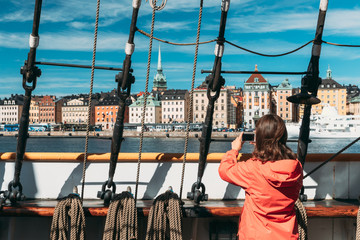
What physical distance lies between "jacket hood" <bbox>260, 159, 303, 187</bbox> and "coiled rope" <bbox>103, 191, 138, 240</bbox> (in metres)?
1.36

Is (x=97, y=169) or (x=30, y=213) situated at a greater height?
(x=97, y=169)

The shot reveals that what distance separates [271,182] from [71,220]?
1737 millimetres

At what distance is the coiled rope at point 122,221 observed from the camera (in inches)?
120

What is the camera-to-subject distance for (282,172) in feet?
6.68

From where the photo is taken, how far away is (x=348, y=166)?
12.9 ft

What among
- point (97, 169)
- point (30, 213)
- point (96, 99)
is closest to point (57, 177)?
point (97, 169)

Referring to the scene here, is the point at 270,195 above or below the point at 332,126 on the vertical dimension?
below

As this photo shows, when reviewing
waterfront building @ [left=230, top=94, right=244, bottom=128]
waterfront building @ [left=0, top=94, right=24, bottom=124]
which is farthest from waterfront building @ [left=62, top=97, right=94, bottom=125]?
waterfront building @ [left=230, top=94, right=244, bottom=128]

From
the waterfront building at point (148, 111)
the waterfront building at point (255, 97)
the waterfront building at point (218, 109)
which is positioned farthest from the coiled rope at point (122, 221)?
the waterfront building at point (148, 111)

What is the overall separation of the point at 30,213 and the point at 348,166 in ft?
10.0

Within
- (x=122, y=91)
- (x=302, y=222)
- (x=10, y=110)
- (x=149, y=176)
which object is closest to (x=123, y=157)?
(x=149, y=176)

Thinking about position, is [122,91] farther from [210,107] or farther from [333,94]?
[333,94]

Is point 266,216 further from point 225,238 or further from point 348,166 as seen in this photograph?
point 348,166

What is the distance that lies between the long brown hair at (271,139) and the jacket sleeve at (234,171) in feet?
0.40
